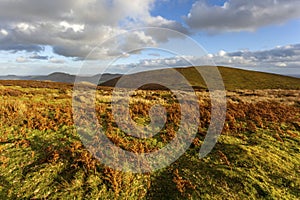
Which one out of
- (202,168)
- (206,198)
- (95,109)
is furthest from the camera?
(95,109)

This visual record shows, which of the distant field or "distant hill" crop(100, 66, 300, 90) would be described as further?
"distant hill" crop(100, 66, 300, 90)

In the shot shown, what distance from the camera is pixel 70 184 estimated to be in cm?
847

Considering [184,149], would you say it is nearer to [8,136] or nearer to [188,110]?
[188,110]

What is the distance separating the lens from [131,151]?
424 inches

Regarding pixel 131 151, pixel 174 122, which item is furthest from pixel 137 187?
pixel 174 122

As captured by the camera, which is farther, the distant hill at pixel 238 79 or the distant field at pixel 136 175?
the distant hill at pixel 238 79

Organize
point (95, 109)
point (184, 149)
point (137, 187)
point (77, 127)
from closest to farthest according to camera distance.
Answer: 1. point (137, 187)
2. point (184, 149)
3. point (77, 127)
4. point (95, 109)

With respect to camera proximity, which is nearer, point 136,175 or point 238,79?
Answer: point 136,175

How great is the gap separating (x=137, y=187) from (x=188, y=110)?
8707mm

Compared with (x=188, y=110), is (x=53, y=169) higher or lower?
lower

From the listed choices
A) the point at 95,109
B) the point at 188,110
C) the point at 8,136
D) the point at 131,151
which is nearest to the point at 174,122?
the point at 188,110

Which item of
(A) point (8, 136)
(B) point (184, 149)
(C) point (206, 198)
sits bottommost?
(C) point (206, 198)

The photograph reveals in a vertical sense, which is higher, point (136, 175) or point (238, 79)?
point (238, 79)

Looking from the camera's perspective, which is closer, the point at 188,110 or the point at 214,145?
the point at 214,145
